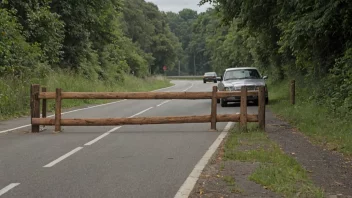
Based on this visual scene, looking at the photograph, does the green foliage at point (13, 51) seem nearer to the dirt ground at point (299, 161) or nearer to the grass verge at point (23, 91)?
the grass verge at point (23, 91)

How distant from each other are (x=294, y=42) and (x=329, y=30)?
1.57m

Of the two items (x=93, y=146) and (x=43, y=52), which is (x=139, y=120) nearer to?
(x=93, y=146)

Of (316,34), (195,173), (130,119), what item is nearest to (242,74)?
(316,34)

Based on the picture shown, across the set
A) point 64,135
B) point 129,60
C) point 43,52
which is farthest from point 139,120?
point 129,60

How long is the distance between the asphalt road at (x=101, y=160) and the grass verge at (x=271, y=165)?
0.67 m

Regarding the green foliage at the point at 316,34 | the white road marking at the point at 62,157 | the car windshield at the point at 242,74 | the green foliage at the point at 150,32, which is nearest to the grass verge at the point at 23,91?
the car windshield at the point at 242,74

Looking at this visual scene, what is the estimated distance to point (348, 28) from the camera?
15.1 metres

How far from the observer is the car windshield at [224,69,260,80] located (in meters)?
22.3

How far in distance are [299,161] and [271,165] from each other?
77 cm

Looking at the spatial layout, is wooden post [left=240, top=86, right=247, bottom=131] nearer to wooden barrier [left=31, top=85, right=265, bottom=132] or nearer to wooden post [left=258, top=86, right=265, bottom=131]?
wooden barrier [left=31, top=85, right=265, bottom=132]

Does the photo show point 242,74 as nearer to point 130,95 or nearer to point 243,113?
point 243,113

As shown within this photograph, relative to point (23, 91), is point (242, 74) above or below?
above

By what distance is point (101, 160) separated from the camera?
348 inches

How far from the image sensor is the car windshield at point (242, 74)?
2233cm
